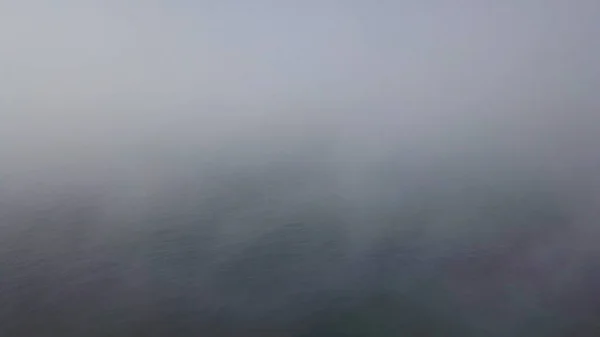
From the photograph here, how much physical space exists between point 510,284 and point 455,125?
10.5 feet

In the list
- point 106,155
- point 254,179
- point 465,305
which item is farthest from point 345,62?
point 465,305

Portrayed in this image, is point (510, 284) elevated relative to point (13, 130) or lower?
lower

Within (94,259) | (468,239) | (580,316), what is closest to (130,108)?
(94,259)

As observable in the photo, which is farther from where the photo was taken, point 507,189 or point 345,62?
point 345,62

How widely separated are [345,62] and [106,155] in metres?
3.88

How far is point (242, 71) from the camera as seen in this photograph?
9555 mm

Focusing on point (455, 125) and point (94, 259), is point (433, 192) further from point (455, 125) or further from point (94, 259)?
point (94, 259)

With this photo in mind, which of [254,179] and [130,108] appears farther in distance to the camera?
[130,108]

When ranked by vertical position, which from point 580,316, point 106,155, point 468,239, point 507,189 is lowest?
point 580,316

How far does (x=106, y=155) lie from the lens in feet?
29.0

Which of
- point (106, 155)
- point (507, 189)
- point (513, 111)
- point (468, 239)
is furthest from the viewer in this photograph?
point (513, 111)

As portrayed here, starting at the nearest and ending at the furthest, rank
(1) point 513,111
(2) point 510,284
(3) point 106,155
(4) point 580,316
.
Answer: (4) point 580,316 → (2) point 510,284 → (3) point 106,155 → (1) point 513,111

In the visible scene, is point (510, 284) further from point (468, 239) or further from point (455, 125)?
point (455, 125)

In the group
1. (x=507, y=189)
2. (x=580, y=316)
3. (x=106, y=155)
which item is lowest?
(x=580, y=316)
